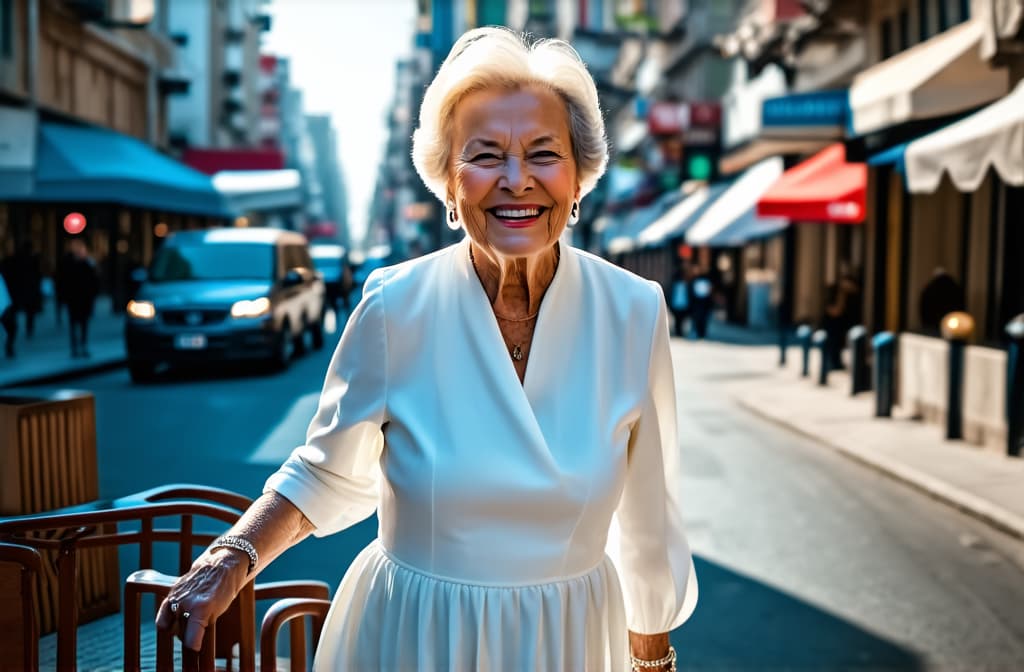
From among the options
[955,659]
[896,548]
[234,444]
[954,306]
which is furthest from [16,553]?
[954,306]

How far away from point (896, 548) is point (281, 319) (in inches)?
494

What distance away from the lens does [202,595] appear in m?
2.11


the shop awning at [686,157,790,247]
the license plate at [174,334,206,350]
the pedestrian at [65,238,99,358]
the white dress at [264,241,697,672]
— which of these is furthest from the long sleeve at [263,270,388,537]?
the shop awning at [686,157,790,247]

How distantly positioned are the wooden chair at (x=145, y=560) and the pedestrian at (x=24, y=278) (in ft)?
67.5

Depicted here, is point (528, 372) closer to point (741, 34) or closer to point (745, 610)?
point (745, 610)

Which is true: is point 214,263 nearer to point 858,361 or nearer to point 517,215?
point 858,361

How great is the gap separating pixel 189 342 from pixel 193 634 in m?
15.4

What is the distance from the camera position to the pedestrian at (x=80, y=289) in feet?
63.8

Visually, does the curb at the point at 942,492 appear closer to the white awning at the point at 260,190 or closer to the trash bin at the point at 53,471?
the trash bin at the point at 53,471

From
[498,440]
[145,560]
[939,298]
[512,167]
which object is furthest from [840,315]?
[498,440]

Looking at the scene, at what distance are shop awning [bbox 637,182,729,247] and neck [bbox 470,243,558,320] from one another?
33704 millimetres

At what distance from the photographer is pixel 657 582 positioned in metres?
2.41

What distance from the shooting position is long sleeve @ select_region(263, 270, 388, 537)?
2258mm

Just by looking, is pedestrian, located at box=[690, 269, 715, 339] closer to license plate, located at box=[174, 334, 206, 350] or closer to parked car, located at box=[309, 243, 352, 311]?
parked car, located at box=[309, 243, 352, 311]
